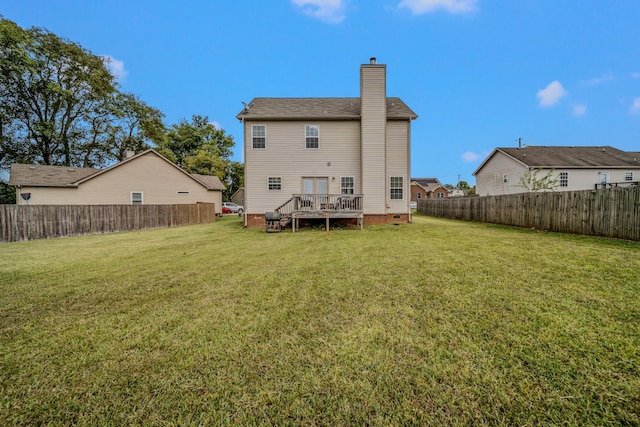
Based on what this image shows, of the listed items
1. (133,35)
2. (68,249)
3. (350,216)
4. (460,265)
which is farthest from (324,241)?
(133,35)

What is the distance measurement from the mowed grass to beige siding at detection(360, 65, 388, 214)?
8.96m

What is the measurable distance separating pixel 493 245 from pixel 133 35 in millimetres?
32447

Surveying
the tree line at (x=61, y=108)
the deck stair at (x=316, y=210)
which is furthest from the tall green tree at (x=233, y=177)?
the deck stair at (x=316, y=210)

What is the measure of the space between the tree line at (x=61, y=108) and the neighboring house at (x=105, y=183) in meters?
7.90

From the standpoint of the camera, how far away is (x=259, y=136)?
1409cm

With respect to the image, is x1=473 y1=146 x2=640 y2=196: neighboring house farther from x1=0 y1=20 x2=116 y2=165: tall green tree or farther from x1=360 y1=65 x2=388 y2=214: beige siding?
x1=0 y1=20 x2=116 y2=165: tall green tree

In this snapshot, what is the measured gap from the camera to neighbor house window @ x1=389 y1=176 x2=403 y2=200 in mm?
14320

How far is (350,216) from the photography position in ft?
39.9

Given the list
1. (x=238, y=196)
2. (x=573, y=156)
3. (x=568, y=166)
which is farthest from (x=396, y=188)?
(x=238, y=196)

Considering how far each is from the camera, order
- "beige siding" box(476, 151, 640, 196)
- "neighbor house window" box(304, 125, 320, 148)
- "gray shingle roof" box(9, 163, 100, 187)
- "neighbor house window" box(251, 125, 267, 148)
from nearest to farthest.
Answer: "neighbor house window" box(251, 125, 267, 148)
"neighbor house window" box(304, 125, 320, 148)
"gray shingle roof" box(9, 163, 100, 187)
"beige siding" box(476, 151, 640, 196)

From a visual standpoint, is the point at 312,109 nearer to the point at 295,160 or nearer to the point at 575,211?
the point at 295,160

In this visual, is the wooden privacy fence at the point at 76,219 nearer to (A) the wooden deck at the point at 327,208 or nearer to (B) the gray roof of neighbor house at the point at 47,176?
(B) the gray roof of neighbor house at the point at 47,176

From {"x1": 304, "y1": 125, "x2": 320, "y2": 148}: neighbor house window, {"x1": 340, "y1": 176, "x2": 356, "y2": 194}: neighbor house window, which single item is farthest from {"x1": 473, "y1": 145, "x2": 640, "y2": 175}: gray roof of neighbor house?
{"x1": 304, "y1": 125, "x2": 320, "y2": 148}: neighbor house window

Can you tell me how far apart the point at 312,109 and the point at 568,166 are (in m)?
24.4
